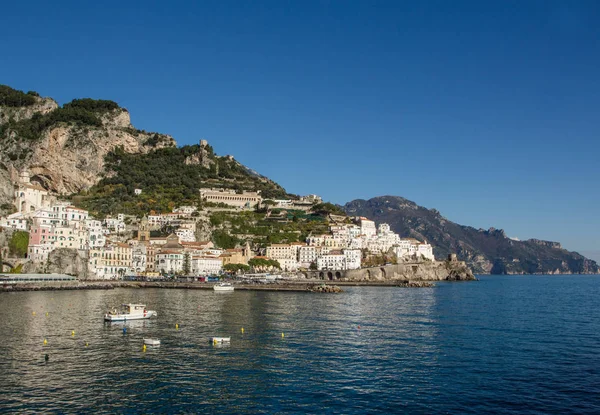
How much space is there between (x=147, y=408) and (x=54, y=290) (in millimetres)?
62444

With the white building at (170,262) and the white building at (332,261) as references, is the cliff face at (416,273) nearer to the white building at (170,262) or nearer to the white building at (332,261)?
the white building at (332,261)

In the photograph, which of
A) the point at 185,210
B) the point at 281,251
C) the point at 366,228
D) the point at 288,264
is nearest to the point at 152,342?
the point at 288,264

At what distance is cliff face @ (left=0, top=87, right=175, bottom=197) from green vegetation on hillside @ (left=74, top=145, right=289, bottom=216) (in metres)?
3.86

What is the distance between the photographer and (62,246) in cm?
9000

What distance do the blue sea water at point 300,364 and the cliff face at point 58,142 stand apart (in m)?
Answer: 87.0

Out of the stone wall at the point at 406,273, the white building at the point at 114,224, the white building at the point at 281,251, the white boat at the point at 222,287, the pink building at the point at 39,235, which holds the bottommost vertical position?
the white boat at the point at 222,287

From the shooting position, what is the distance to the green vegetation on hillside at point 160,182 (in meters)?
126

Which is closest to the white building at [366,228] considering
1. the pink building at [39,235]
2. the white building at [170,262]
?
the white building at [170,262]

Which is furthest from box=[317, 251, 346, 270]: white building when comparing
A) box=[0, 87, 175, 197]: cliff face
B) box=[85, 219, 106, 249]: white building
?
box=[0, 87, 175, 197]: cliff face

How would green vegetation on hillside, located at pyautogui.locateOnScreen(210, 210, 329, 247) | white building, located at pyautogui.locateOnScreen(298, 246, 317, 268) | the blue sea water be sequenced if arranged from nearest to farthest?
1. the blue sea water
2. white building, located at pyautogui.locateOnScreen(298, 246, 317, 268)
3. green vegetation on hillside, located at pyautogui.locateOnScreen(210, 210, 329, 247)

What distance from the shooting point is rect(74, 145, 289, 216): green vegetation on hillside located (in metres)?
126

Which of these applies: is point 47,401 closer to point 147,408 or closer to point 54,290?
point 147,408

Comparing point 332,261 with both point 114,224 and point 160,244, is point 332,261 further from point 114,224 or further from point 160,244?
Answer: point 114,224

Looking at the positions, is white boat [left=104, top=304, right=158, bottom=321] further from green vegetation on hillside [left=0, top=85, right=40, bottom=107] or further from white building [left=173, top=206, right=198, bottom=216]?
green vegetation on hillside [left=0, top=85, right=40, bottom=107]
